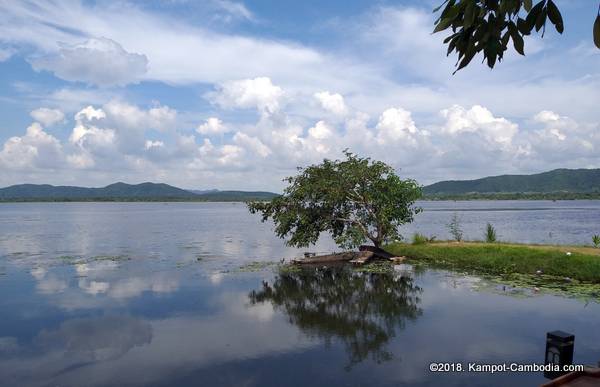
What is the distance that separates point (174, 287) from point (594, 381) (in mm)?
23472

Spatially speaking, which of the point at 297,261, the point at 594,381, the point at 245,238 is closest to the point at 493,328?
the point at 594,381

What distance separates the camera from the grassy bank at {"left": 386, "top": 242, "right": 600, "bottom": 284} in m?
27.3

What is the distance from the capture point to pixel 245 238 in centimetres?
6147

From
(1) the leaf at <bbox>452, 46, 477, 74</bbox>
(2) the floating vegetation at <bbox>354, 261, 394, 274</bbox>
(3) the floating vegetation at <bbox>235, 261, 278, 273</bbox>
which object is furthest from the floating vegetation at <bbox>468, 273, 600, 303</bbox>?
(1) the leaf at <bbox>452, 46, 477, 74</bbox>

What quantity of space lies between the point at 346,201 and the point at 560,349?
27366mm

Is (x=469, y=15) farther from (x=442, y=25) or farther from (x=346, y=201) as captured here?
(x=346, y=201)

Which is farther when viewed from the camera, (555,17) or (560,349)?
(560,349)

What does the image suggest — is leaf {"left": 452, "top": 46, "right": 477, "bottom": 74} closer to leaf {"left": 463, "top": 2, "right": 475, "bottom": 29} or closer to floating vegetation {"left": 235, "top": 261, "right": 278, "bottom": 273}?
leaf {"left": 463, "top": 2, "right": 475, "bottom": 29}

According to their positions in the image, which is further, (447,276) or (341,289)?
(447,276)

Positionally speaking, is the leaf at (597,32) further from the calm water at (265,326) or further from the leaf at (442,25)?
the calm water at (265,326)

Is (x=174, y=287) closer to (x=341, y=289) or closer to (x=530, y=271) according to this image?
(x=341, y=289)

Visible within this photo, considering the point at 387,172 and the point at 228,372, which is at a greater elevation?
the point at 387,172

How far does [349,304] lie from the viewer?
24.8m

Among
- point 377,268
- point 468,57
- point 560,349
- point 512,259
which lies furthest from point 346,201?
point 468,57
